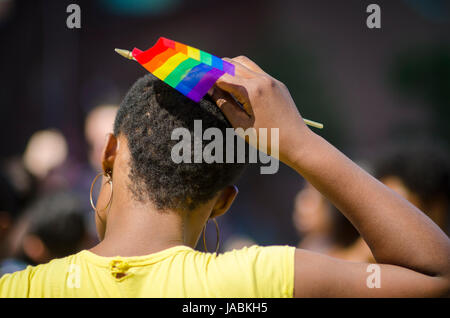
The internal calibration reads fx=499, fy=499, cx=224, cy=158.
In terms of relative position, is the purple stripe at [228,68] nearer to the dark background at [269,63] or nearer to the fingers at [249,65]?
the fingers at [249,65]

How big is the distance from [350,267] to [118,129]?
2.55 feet

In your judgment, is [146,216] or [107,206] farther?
[107,206]

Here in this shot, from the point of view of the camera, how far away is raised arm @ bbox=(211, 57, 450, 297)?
4.21 feet

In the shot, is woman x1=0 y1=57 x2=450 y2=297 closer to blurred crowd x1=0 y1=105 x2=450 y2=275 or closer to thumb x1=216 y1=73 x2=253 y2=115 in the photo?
thumb x1=216 y1=73 x2=253 y2=115

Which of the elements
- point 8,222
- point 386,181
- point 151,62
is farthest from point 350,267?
point 8,222

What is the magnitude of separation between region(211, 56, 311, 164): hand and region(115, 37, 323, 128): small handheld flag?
3 cm

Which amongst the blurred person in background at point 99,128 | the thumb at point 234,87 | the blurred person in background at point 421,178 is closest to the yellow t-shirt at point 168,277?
the thumb at point 234,87

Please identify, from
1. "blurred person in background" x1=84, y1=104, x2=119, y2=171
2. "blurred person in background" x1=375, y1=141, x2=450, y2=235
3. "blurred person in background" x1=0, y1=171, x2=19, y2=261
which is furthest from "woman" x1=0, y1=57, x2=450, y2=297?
"blurred person in background" x1=84, y1=104, x2=119, y2=171

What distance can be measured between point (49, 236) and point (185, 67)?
1.80m

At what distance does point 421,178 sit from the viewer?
267cm

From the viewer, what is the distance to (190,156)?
139 centimetres

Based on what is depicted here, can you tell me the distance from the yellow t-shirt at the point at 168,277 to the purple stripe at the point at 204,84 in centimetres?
42
